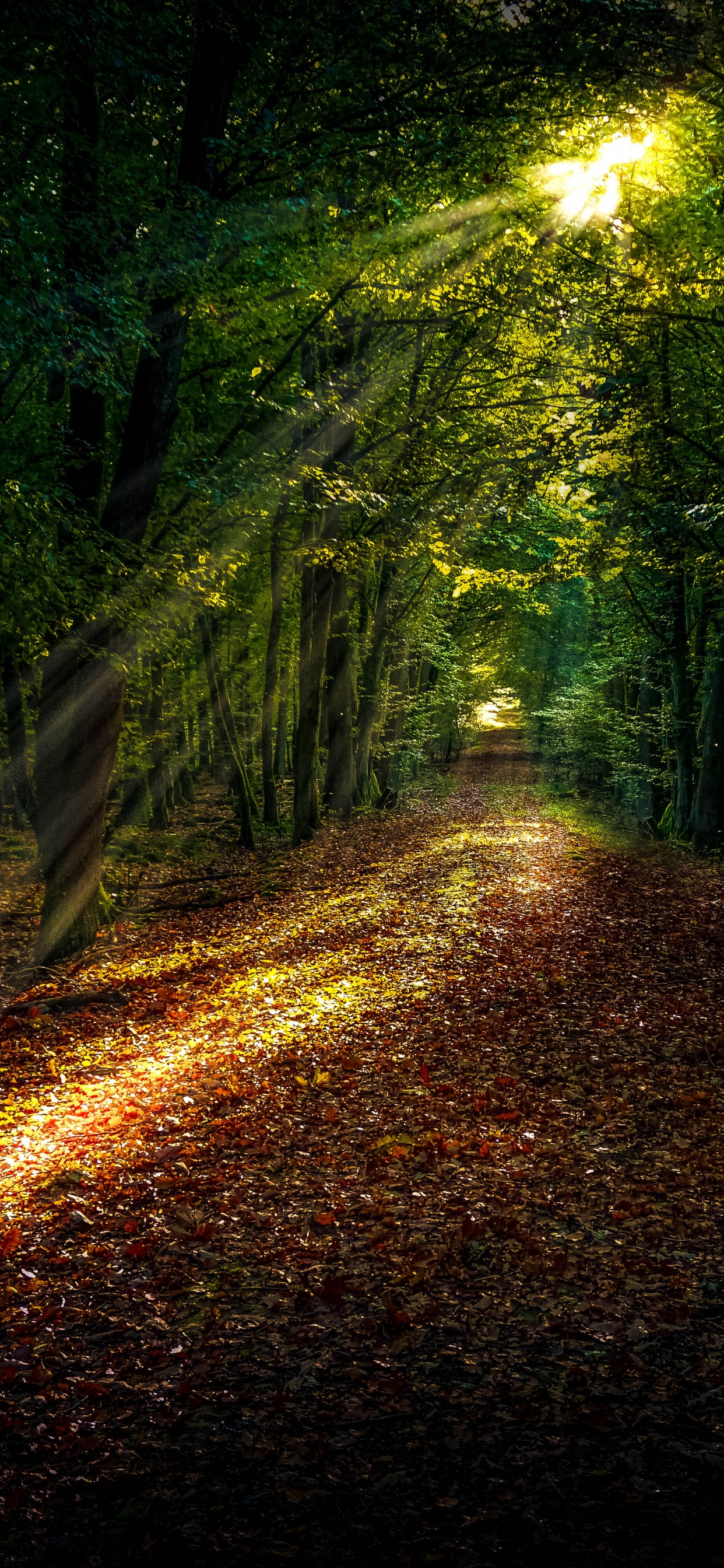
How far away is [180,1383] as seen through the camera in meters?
3.71

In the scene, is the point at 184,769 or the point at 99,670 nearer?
the point at 99,670

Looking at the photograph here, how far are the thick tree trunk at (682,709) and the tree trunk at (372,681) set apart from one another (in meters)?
8.06

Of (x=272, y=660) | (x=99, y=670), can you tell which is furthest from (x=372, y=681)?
(x=99, y=670)

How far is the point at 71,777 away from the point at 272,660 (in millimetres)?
10919

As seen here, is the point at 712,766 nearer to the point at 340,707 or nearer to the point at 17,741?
the point at 340,707

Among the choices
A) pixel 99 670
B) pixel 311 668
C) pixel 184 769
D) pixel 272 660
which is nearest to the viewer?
pixel 99 670

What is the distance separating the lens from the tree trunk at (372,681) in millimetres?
23219

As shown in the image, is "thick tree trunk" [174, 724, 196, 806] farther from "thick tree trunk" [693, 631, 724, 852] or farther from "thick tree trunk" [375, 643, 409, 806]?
"thick tree trunk" [693, 631, 724, 852]

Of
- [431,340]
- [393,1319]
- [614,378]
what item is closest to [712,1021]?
[393,1319]

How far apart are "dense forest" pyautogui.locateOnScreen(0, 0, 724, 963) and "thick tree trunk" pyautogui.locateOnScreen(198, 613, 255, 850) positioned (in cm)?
A: 11

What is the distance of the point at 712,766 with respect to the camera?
16.9m

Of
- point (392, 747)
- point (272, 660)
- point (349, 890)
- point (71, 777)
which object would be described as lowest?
point (349, 890)

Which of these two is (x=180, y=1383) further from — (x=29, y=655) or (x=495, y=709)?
(x=495, y=709)

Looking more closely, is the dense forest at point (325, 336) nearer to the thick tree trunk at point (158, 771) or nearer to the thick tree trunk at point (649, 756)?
the thick tree trunk at point (158, 771)
